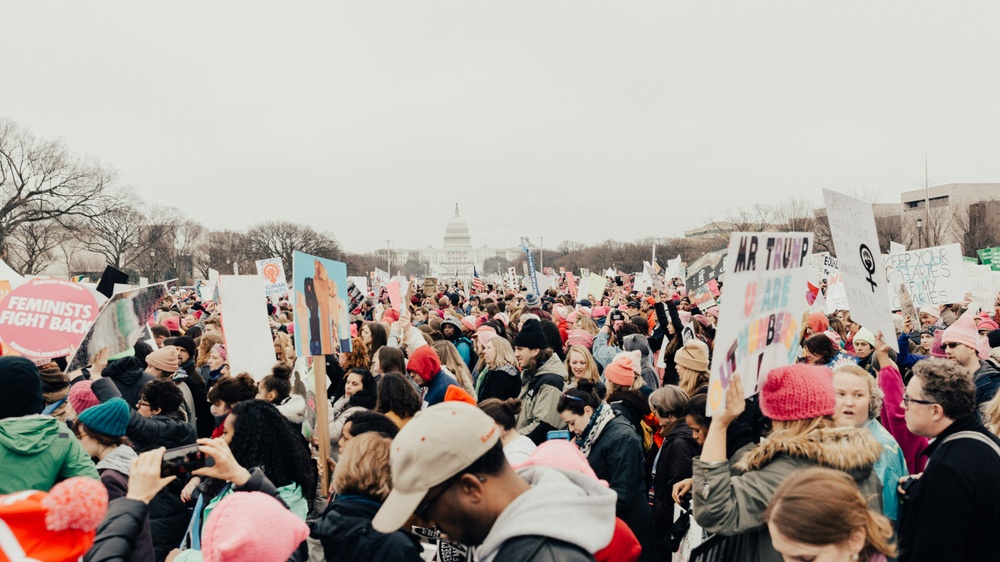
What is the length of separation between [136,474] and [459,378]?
14.8ft

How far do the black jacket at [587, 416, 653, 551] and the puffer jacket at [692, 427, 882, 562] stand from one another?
1628 mm

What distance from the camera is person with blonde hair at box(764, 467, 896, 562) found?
7.91ft

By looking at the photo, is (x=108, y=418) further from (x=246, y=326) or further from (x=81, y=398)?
(x=246, y=326)

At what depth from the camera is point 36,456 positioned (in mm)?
3414

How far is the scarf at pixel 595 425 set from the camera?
16.3ft

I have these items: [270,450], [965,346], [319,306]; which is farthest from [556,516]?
[965,346]

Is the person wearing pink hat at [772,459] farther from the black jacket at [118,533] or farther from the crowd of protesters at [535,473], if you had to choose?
the black jacket at [118,533]

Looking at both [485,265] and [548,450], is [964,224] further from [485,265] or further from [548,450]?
[485,265]

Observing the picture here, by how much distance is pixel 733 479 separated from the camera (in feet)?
9.87

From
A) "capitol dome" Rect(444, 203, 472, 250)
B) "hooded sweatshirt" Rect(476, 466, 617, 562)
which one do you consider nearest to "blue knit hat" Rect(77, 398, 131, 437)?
"hooded sweatshirt" Rect(476, 466, 617, 562)

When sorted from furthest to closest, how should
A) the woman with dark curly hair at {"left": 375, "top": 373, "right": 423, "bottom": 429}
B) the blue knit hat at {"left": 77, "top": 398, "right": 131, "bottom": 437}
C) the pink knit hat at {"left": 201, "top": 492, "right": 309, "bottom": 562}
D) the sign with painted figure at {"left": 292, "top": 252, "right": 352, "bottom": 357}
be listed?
the sign with painted figure at {"left": 292, "top": 252, "right": 352, "bottom": 357} → the woman with dark curly hair at {"left": 375, "top": 373, "right": 423, "bottom": 429} → the blue knit hat at {"left": 77, "top": 398, "right": 131, "bottom": 437} → the pink knit hat at {"left": 201, "top": 492, "right": 309, "bottom": 562}

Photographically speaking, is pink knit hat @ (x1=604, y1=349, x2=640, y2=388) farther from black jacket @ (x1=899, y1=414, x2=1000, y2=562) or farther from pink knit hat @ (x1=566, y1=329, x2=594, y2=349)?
pink knit hat @ (x1=566, y1=329, x2=594, y2=349)

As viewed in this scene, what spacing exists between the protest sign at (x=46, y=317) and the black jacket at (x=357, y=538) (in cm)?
437

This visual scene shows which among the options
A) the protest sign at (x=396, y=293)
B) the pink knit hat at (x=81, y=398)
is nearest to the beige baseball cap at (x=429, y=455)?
the pink knit hat at (x=81, y=398)
